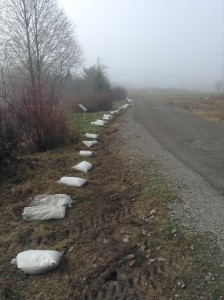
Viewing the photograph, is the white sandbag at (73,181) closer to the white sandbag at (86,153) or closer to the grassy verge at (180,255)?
the grassy verge at (180,255)

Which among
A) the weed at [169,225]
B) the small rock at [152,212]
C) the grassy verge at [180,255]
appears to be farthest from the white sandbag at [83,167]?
the weed at [169,225]

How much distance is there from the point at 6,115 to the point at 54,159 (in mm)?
1685

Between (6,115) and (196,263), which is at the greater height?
(6,115)

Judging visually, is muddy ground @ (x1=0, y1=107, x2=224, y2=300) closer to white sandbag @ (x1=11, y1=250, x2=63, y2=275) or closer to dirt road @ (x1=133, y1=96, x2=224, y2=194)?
white sandbag @ (x1=11, y1=250, x2=63, y2=275)

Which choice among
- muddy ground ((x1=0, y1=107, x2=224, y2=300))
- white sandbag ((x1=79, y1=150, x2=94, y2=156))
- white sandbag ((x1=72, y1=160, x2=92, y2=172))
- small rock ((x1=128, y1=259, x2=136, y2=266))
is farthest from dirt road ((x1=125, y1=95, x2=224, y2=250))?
white sandbag ((x1=72, y1=160, x2=92, y2=172))

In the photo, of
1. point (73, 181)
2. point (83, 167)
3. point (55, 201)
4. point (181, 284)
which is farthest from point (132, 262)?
point (83, 167)

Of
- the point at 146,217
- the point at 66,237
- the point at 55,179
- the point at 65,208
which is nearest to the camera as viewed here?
the point at 66,237

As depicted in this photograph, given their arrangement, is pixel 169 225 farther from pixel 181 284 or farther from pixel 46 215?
pixel 46 215

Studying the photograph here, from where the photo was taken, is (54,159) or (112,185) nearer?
(112,185)

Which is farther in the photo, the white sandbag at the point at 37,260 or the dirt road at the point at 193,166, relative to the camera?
the dirt road at the point at 193,166

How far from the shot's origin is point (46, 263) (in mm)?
3994

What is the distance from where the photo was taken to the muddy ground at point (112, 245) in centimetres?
356

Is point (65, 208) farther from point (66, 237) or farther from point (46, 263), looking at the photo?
point (46, 263)

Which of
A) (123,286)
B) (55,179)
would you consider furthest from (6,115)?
(123,286)
